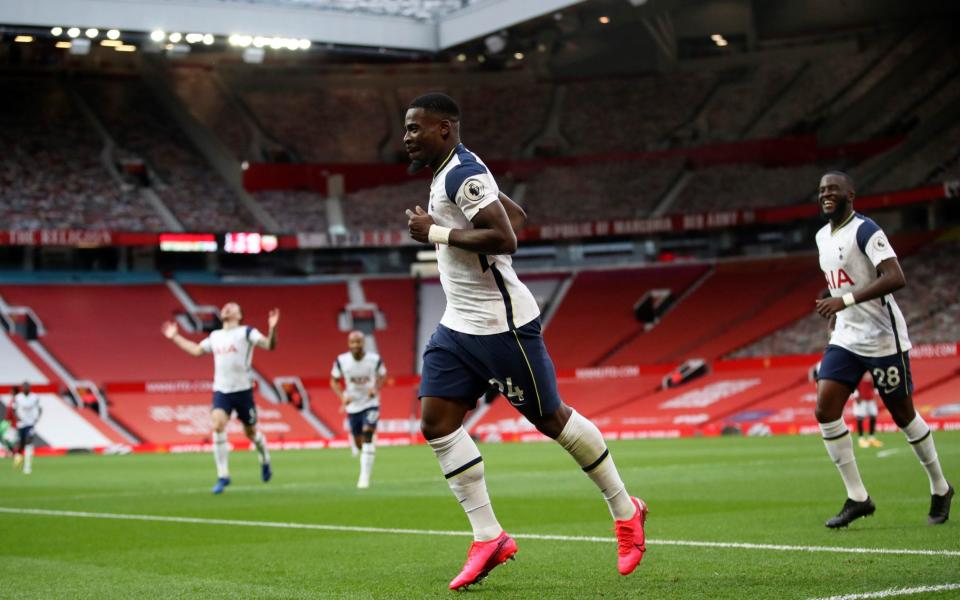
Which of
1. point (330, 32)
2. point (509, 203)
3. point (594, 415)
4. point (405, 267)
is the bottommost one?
point (594, 415)

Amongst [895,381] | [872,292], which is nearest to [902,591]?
[872,292]

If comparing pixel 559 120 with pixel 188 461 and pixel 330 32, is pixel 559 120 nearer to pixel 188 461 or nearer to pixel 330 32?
pixel 330 32

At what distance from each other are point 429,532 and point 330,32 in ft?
112

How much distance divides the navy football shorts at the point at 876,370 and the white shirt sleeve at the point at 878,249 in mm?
795

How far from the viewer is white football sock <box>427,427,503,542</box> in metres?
6.88

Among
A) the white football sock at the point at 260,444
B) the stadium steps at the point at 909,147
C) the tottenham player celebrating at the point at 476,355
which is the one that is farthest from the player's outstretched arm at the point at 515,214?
the stadium steps at the point at 909,147

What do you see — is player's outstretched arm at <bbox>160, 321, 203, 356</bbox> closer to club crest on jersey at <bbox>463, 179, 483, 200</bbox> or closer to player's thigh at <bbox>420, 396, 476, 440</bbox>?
player's thigh at <bbox>420, 396, 476, 440</bbox>

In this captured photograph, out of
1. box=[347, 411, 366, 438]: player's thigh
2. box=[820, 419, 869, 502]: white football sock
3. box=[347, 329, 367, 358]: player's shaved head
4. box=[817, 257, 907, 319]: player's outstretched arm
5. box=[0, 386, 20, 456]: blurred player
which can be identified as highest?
box=[817, 257, 907, 319]: player's outstretched arm

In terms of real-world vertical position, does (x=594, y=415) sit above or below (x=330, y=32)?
below

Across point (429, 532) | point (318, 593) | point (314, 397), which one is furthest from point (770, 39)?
point (318, 593)

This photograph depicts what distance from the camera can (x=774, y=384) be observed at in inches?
1609

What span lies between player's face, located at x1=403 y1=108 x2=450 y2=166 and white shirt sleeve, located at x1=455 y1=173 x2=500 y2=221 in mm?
361

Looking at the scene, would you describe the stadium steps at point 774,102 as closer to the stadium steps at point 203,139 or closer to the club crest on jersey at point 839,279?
the stadium steps at point 203,139

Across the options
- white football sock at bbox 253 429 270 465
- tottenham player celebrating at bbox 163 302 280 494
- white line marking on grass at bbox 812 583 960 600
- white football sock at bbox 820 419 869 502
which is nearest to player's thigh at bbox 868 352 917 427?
white football sock at bbox 820 419 869 502
